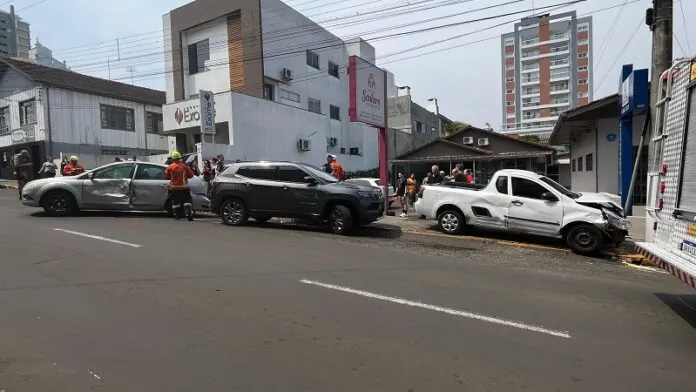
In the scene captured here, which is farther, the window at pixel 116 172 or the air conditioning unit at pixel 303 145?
the air conditioning unit at pixel 303 145

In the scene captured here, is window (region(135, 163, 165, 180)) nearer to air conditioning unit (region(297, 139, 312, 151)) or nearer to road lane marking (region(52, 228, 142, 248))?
road lane marking (region(52, 228, 142, 248))

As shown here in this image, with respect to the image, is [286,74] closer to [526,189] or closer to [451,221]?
[451,221]

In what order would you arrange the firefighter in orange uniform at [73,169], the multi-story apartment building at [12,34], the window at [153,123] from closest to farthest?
the firefighter in orange uniform at [73,169] → the multi-story apartment building at [12,34] → the window at [153,123]

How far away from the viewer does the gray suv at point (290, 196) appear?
10500 mm

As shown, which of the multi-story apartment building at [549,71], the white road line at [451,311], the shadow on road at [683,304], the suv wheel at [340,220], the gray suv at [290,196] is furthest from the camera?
the multi-story apartment building at [549,71]

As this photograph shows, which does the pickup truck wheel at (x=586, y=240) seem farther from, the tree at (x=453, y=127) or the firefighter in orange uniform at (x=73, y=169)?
the tree at (x=453, y=127)

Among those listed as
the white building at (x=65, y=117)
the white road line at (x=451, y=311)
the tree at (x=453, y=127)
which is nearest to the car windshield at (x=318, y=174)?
the white road line at (x=451, y=311)

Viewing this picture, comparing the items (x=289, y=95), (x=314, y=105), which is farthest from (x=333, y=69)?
(x=289, y=95)

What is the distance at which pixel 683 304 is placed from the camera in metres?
5.66

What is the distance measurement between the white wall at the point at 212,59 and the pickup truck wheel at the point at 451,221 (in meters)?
18.8

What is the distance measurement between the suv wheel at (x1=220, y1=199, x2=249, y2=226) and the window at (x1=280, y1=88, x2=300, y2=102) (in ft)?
56.9

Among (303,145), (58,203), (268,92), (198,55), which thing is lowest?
(58,203)

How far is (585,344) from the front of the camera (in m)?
4.25

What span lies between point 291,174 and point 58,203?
20.6 ft
